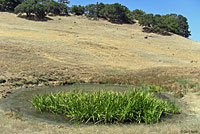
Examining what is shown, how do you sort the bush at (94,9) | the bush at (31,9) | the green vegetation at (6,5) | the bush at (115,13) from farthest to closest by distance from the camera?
1. the bush at (94,9)
2. the bush at (115,13)
3. the green vegetation at (6,5)
4. the bush at (31,9)

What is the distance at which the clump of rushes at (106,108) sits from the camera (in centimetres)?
1053

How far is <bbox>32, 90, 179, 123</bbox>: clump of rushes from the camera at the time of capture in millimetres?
10531

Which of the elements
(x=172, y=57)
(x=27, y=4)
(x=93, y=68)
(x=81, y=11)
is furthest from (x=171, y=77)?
(x=81, y=11)

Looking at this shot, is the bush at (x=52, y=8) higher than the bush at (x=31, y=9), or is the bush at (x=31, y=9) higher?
the bush at (x=52, y=8)

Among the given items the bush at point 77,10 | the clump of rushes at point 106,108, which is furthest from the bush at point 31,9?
the clump of rushes at point 106,108

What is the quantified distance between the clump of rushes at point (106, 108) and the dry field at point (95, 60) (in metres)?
0.94

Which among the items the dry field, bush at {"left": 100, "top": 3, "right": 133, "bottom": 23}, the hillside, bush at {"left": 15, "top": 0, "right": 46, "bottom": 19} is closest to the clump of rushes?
the dry field

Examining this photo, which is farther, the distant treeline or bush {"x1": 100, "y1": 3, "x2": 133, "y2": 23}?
bush {"x1": 100, "y1": 3, "x2": 133, "y2": 23}

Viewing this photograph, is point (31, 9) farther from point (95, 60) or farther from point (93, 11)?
point (95, 60)

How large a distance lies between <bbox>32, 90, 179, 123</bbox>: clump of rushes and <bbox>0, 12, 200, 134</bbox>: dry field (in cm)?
94

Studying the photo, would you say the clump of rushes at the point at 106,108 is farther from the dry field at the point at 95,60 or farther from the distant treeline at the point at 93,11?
the distant treeline at the point at 93,11

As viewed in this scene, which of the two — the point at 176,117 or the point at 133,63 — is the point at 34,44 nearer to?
the point at 133,63

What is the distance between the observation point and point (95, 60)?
3494 cm

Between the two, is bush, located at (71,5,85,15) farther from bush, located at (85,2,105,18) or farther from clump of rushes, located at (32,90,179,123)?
clump of rushes, located at (32,90,179,123)
